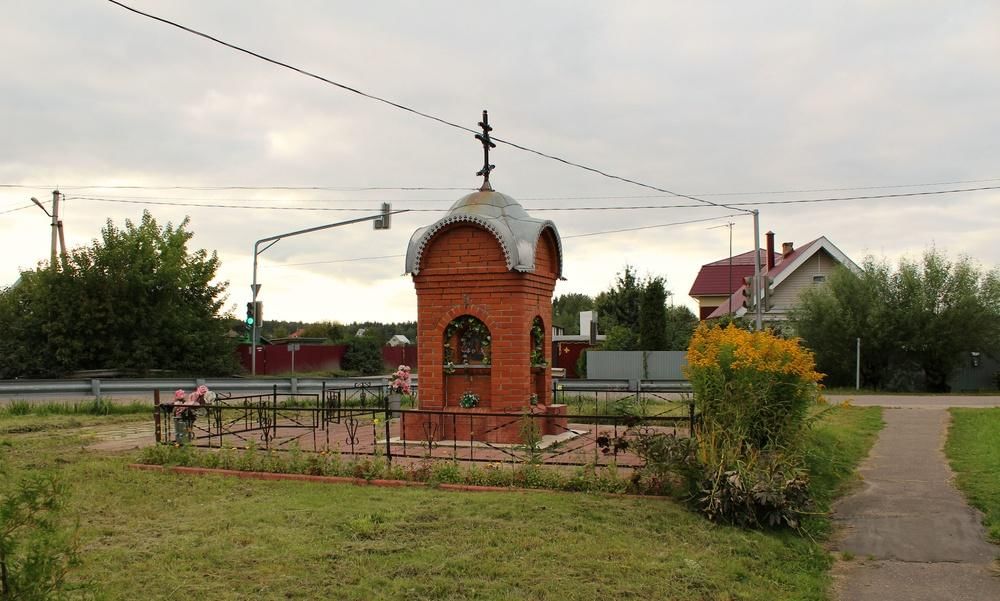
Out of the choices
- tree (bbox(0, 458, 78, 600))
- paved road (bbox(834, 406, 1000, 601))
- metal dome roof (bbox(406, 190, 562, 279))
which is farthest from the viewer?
metal dome roof (bbox(406, 190, 562, 279))

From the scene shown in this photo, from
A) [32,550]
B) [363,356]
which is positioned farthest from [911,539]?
[363,356]

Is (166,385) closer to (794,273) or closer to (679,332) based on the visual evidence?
(679,332)

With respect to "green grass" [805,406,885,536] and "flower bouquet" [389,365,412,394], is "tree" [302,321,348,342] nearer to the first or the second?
"flower bouquet" [389,365,412,394]

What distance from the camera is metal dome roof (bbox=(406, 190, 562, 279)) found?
41.0ft

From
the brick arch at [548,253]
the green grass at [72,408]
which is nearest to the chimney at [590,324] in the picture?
the green grass at [72,408]

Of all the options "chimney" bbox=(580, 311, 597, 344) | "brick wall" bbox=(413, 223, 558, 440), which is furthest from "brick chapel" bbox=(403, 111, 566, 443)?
"chimney" bbox=(580, 311, 597, 344)

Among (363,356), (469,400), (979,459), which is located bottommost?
(979,459)

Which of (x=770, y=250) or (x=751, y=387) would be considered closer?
(x=751, y=387)

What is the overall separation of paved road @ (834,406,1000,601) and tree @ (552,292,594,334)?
7114 cm

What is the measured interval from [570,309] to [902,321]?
7029cm

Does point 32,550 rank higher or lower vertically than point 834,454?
higher

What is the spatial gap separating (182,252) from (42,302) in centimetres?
550

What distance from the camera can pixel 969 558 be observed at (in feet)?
23.9

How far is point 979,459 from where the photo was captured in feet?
38.3
